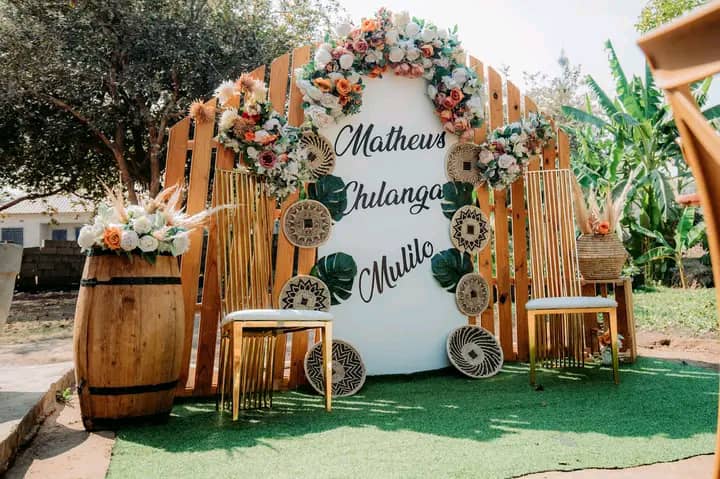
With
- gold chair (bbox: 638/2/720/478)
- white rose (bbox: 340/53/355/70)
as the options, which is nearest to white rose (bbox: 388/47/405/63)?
white rose (bbox: 340/53/355/70)

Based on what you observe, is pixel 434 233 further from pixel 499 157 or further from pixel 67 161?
pixel 67 161

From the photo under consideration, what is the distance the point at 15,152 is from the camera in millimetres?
11289

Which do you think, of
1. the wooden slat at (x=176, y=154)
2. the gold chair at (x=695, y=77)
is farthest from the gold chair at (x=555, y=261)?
the gold chair at (x=695, y=77)

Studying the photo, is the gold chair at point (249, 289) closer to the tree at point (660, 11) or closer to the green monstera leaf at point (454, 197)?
the green monstera leaf at point (454, 197)

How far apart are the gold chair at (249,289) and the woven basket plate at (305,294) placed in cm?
12

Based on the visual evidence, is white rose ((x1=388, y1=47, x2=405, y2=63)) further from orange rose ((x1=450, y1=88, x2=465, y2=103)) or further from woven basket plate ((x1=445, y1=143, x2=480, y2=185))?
woven basket plate ((x1=445, y1=143, x2=480, y2=185))

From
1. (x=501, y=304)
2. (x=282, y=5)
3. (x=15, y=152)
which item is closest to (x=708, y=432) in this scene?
(x=501, y=304)

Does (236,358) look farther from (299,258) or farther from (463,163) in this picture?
(463,163)

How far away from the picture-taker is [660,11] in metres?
20.3

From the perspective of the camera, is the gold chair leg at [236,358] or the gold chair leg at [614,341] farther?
the gold chair leg at [614,341]

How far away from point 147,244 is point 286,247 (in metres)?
1.27

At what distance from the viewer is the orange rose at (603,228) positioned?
15.5 feet

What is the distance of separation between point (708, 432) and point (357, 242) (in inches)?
98.5

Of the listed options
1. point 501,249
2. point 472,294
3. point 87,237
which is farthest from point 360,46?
point 87,237
